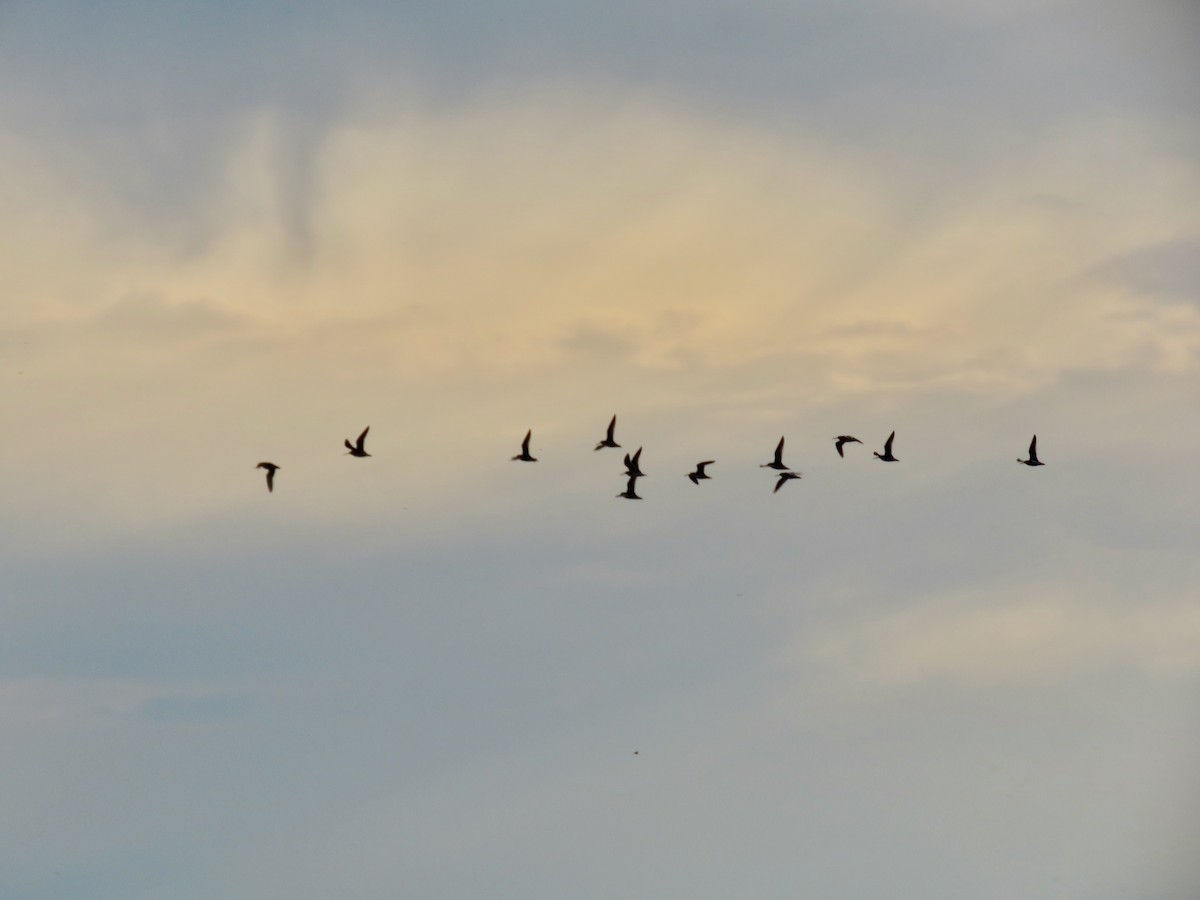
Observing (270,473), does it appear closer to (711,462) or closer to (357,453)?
(357,453)

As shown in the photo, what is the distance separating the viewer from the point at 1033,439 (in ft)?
575

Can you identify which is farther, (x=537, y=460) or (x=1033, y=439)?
(x=1033, y=439)

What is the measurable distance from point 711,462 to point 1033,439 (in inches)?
1270

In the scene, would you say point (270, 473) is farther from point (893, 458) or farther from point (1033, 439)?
point (1033, 439)

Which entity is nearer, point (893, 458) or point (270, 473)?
point (270, 473)

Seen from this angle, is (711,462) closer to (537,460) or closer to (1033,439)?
(537,460)

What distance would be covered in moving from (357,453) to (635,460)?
84.3ft

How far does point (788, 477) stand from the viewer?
167250 millimetres

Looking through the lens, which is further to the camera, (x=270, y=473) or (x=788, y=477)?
(x=788, y=477)

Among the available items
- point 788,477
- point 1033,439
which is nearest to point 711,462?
point 788,477

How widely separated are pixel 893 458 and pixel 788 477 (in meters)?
11.5

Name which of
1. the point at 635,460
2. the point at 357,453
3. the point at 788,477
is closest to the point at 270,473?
the point at 357,453

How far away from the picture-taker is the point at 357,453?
158 meters

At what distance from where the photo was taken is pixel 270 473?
154625mm
